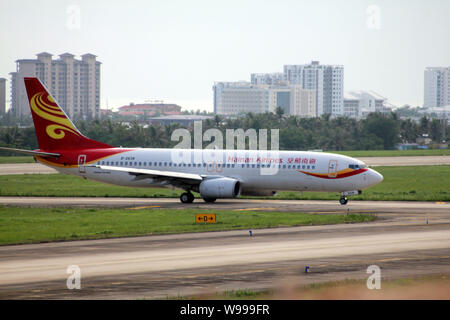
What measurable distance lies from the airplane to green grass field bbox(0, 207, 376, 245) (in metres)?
5.94

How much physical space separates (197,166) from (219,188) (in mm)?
3306

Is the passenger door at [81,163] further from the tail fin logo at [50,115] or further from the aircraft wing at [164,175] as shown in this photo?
the aircraft wing at [164,175]

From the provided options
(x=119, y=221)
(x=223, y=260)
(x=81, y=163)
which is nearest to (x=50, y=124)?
(x=81, y=163)

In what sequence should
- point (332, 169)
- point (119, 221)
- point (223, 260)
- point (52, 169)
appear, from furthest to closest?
point (52, 169), point (332, 169), point (119, 221), point (223, 260)

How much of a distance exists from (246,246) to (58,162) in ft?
90.9

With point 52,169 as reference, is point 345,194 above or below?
above

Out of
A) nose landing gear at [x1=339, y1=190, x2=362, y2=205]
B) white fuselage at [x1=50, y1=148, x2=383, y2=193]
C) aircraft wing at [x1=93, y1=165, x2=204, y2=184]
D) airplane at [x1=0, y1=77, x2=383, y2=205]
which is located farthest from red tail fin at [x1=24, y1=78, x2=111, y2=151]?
nose landing gear at [x1=339, y1=190, x2=362, y2=205]

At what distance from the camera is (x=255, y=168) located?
176 ft

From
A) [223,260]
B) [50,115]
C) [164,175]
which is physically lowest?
[223,260]

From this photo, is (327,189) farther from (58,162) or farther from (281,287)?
(281,287)

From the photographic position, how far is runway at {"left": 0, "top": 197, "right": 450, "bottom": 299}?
2461 centimetres

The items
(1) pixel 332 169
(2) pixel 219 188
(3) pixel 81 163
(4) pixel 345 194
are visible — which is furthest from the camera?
(3) pixel 81 163

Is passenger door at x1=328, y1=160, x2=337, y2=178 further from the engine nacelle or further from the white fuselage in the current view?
the engine nacelle

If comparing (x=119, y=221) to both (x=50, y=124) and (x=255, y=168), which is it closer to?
(x=255, y=168)
